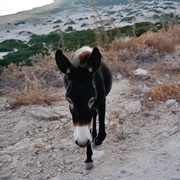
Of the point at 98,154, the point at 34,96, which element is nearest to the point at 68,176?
the point at 98,154

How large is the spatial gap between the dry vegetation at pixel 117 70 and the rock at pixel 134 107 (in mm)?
477

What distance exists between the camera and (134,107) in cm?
571

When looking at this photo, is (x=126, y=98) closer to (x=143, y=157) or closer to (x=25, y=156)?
(x=143, y=157)

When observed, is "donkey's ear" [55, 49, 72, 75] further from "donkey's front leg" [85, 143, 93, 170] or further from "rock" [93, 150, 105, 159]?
"rock" [93, 150, 105, 159]

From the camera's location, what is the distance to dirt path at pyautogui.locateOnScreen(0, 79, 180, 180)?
4.08 metres

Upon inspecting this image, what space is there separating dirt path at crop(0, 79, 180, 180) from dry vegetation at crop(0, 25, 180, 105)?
1.31 ft

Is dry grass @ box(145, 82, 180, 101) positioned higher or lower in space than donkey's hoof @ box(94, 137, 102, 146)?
higher

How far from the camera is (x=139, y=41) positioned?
360 inches

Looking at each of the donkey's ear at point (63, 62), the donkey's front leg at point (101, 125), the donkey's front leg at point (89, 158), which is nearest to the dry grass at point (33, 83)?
the donkey's front leg at point (101, 125)

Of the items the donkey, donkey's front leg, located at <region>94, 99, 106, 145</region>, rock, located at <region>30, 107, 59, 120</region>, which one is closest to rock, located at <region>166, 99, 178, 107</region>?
donkey's front leg, located at <region>94, 99, 106, 145</region>

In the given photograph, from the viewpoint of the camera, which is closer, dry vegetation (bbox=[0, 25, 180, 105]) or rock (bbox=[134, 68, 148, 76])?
dry vegetation (bbox=[0, 25, 180, 105])

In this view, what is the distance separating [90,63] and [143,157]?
1.84 metres

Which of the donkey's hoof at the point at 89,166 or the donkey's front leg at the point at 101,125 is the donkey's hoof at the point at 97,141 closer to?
the donkey's front leg at the point at 101,125

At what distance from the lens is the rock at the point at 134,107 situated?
5672 mm
